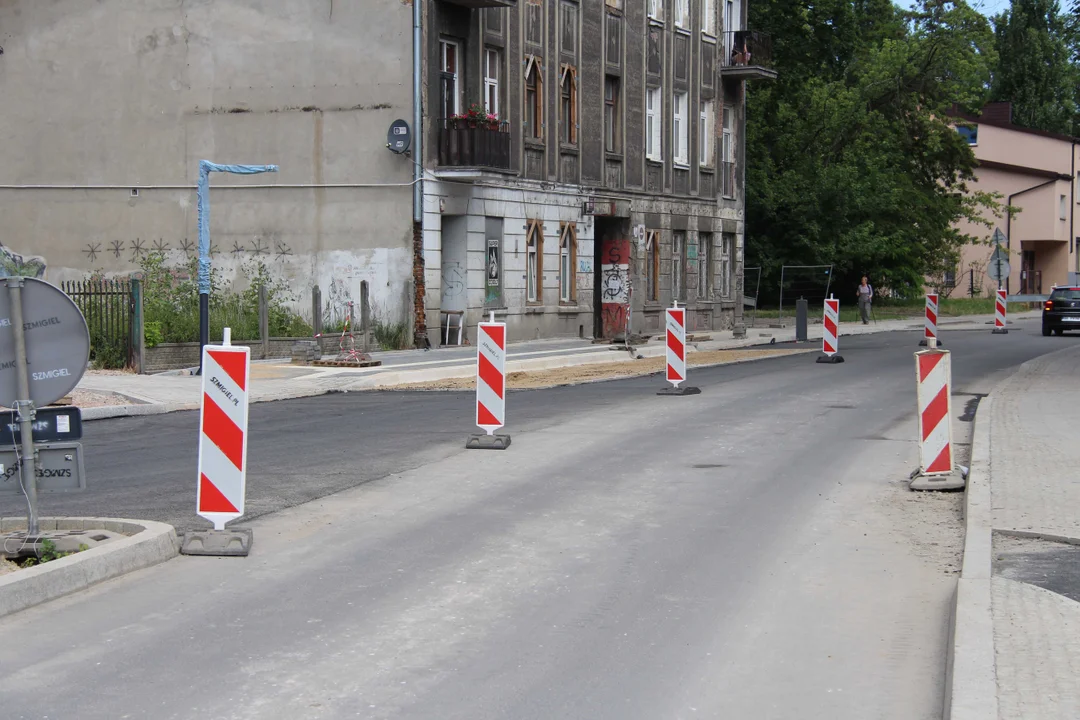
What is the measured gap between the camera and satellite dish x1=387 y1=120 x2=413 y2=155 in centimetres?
2789

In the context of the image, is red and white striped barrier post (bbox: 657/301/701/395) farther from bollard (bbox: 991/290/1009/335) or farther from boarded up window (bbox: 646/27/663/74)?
bollard (bbox: 991/290/1009/335)

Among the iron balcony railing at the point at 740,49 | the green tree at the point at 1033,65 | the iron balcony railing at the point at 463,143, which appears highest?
the green tree at the point at 1033,65

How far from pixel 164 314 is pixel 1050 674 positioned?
20.3 meters

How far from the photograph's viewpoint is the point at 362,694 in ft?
18.5

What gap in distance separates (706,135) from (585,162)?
8.11 metres

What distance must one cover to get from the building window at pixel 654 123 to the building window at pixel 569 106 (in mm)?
4389

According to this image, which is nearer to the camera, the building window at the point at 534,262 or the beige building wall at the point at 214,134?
the beige building wall at the point at 214,134

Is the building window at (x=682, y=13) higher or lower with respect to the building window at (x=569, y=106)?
higher

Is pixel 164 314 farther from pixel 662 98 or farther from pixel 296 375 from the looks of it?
pixel 662 98

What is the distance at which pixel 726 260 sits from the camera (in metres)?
43.3

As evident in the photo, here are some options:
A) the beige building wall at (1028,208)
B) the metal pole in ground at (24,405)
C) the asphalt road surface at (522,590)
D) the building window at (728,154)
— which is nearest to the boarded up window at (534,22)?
the building window at (728,154)

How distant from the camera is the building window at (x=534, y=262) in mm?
32531

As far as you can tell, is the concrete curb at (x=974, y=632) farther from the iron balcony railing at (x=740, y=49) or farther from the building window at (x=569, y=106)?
the iron balcony railing at (x=740, y=49)

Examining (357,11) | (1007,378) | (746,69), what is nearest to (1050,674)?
(1007,378)
